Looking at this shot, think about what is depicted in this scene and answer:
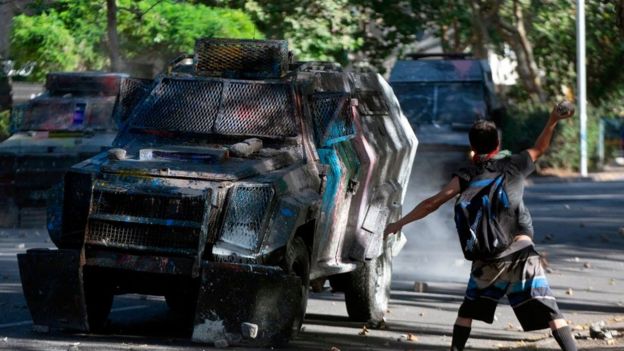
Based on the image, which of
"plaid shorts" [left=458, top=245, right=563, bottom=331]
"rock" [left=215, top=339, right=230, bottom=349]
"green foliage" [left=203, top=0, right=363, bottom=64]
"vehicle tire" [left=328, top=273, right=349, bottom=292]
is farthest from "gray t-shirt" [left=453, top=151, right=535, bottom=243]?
"green foliage" [left=203, top=0, right=363, bottom=64]

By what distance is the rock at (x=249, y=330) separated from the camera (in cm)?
908

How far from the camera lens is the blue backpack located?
7.92 m

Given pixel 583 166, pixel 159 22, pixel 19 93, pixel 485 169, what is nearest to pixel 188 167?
pixel 485 169

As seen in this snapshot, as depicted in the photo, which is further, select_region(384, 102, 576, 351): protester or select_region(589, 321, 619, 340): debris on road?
select_region(589, 321, 619, 340): debris on road

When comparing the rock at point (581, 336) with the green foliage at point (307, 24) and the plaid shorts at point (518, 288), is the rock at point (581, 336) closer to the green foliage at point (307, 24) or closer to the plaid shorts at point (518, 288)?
the plaid shorts at point (518, 288)

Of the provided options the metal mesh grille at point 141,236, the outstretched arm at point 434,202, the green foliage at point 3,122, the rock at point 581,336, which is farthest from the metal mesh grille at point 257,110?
the green foliage at point 3,122

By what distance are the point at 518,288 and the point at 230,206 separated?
228cm

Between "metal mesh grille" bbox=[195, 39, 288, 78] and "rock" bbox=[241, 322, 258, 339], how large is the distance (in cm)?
289

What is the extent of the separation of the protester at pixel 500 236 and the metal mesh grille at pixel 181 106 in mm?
3245

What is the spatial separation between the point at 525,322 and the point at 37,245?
10.8 metres

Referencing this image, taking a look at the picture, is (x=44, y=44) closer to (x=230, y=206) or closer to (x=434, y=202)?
(x=230, y=206)

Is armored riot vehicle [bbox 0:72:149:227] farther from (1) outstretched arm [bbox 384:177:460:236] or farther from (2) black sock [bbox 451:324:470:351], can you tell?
(2) black sock [bbox 451:324:470:351]

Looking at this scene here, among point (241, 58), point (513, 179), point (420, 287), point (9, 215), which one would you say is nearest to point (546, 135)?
point (513, 179)

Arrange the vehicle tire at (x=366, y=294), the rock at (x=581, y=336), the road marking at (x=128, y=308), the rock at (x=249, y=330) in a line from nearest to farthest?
the rock at (x=249, y=330) → the rock at (x=581, y=336) → the vehicle tire at (x=366, y=294) → the road marking at (x=128, y=308)
